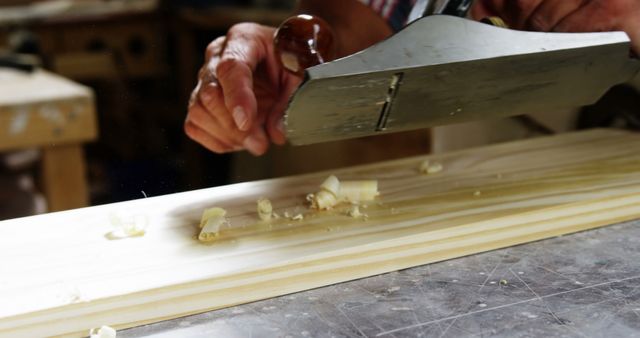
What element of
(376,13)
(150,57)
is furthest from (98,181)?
(376,13)

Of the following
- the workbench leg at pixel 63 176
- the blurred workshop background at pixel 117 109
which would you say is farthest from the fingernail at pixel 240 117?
the workbench leg at pixel 63 176

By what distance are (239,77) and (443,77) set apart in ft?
1.12

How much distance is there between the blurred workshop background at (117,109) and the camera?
183 cm

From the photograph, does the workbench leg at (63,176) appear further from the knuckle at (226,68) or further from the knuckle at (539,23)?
the knuckle at (539,23)

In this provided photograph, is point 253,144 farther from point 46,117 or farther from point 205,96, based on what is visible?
point 46,117

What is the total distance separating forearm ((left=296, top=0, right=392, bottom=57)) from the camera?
4.83 ft

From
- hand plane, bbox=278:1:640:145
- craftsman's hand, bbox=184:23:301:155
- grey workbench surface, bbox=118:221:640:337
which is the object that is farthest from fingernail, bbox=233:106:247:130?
grey workbench surface, bbox=118:221:640:337

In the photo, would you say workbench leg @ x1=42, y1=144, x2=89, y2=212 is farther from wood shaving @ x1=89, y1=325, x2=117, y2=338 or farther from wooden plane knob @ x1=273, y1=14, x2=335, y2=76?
wood shaving @ x1=89, y1=325, x2=117, y2=338

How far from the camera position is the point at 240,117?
110 cm

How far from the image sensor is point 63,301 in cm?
77

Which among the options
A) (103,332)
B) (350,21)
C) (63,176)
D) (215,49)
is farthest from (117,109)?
(103,332)

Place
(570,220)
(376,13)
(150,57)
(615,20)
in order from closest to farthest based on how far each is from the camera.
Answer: (570,220)
(615,20)
(376,13)
(150,57)

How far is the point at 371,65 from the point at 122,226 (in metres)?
0.37

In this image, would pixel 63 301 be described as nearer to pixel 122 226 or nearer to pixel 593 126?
pixel 122 226
